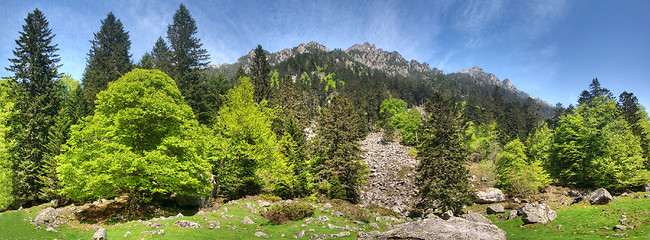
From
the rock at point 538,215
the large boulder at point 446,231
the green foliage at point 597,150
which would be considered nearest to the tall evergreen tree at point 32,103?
the large boulder at point 446,231

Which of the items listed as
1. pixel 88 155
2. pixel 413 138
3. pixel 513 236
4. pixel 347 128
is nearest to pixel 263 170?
pixel 347 128

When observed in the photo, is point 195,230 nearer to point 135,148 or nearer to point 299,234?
point 299,234

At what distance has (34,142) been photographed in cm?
2806

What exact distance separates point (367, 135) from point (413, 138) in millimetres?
17756

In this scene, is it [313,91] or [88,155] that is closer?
[88,155]

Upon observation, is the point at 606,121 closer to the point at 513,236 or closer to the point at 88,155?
the point at 513,236

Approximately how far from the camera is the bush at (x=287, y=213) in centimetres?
1973

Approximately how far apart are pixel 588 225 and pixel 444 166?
1142 cm

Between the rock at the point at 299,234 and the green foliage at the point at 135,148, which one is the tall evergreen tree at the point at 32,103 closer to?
the green foliage at the point at 135,148

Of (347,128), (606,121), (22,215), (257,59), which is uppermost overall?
(257,59)

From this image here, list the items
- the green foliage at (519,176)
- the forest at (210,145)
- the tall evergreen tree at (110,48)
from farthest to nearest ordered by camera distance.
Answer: the tall evergreen tree at (110,48)
the green foliage at (519,176)
the forest at (210,145)

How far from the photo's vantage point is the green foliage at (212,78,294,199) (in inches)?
993

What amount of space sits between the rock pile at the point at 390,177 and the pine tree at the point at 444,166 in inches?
141

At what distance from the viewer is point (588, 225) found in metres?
16.3
